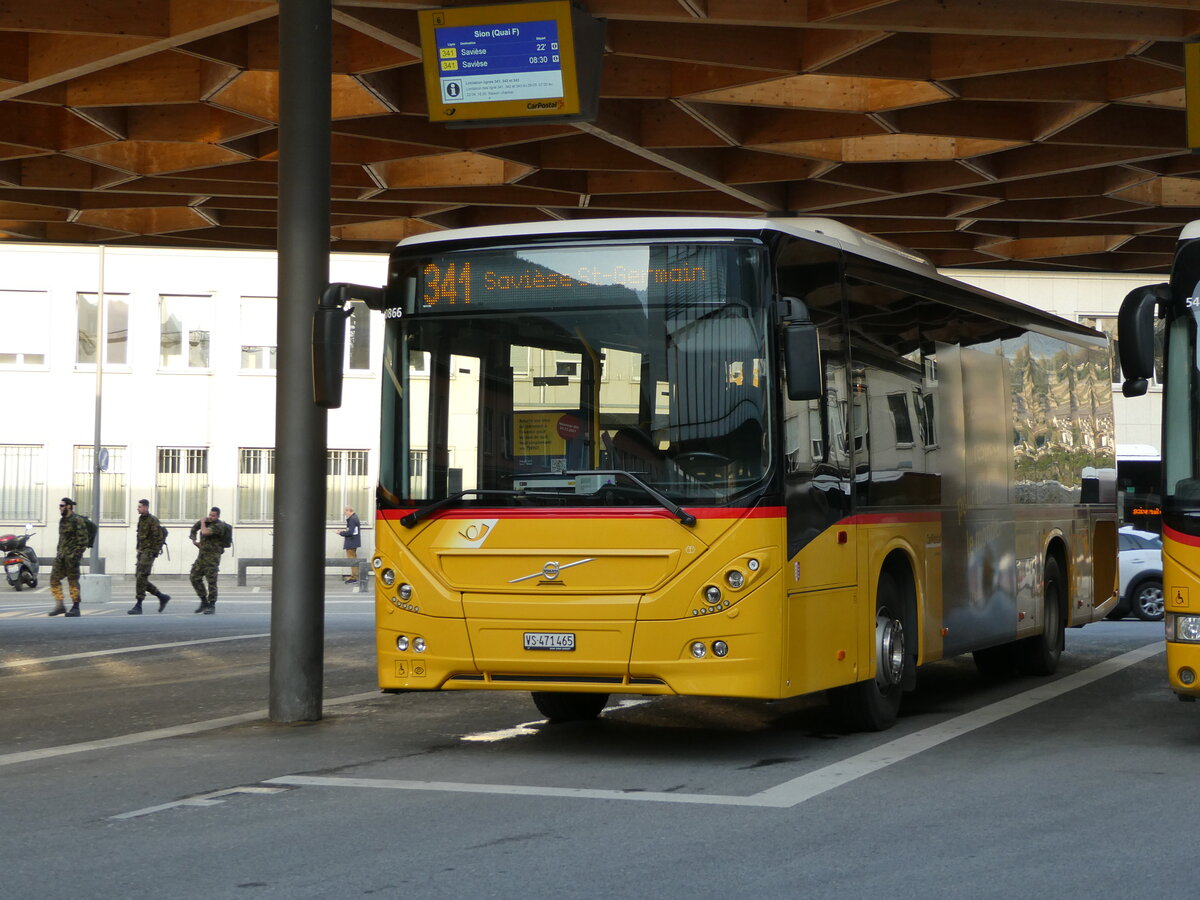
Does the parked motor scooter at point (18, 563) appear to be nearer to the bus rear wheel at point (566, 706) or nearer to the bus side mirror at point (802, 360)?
the bus rear wheel at point (566, 706)

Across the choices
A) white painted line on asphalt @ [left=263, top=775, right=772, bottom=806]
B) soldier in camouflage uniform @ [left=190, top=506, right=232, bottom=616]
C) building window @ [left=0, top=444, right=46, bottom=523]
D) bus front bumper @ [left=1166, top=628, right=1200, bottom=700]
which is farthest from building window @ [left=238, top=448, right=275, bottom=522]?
bus front bumper @ [left=1166, top=628, right=1200, bottom=700]

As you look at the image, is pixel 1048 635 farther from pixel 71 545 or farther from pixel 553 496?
pixel 71 545

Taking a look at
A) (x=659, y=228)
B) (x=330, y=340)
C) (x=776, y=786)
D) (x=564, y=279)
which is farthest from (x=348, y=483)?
(x=776, y=786)

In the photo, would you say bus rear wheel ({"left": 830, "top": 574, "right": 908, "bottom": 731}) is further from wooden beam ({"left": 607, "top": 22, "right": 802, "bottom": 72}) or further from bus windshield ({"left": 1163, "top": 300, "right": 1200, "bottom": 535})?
wooden beam ({"left": 607, "top": 22, "right": 802, "bottom": 72})

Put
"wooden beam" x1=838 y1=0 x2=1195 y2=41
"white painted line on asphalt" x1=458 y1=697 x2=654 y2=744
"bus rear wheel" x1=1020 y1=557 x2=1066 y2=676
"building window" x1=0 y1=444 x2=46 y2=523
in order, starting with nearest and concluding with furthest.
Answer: "white painted line on asphalt" x1=458 y1=697 x2=654 y2=744, "wooden beam" x1=838 y1=0 x2=1195 y2=41, "bus rear wheel" x1=1020 y1=557 x2=1066 y2=676, "building window" x1=0 y1=444 x2=46 y2=523

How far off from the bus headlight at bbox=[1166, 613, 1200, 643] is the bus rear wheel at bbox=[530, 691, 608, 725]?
4134 mm

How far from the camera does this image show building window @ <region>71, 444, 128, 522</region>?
4394 cm

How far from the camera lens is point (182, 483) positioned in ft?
145

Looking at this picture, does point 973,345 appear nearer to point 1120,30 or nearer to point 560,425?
point 1120,30

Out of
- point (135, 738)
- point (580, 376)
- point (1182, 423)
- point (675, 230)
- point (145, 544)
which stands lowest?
point (135, 738)

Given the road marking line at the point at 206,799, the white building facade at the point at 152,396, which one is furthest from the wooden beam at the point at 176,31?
the white building facade at the point at 152,396

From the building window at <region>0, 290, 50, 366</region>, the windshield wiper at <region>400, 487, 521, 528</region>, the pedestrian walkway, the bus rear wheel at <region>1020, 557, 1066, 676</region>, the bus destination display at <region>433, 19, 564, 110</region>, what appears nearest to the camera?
the windshield wiper at <region>400, 487, 521, 528</region>

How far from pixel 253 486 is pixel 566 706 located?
110 feet

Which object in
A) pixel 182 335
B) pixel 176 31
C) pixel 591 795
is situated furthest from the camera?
pixel 182 335
